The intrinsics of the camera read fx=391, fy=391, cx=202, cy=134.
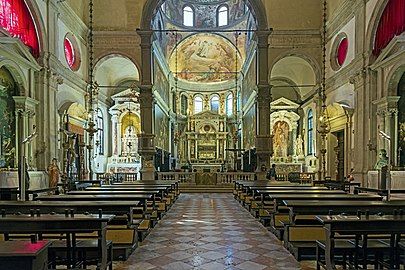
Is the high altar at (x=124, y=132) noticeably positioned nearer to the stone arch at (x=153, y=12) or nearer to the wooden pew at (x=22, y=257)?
the stone arch at (x=153, y=12)

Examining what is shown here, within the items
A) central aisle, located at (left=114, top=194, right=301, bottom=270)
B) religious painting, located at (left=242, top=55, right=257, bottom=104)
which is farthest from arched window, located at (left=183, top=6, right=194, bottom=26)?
central aisle, located at (left=114, top=194, right=301, bottom=270)

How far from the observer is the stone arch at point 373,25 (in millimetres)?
14133

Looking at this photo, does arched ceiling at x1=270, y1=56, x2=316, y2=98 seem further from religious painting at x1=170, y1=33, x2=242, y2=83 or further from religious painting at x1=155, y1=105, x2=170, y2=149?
religious painting at x1=155, y1=105, x2=170, y2=149

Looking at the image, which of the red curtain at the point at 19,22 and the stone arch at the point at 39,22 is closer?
the red curtain at the point at 19,22

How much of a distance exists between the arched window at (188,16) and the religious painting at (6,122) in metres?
22.6

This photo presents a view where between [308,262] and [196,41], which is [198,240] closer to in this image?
[308,262]

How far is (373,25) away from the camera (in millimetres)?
14711

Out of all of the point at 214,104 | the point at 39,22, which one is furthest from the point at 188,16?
the point at 39,22

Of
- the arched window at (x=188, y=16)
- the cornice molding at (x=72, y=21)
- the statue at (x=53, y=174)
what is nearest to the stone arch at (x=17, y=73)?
the statue at (x=53, y=174)

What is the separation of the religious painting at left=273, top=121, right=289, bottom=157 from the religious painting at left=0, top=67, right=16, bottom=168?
1788 centimetres

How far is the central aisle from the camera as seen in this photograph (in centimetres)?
553

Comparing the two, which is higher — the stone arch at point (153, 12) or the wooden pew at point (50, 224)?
the stone arch at point (153, 12)

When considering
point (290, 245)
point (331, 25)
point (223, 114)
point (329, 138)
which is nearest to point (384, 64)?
point (331, 25)

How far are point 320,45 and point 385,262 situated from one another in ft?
57.7
